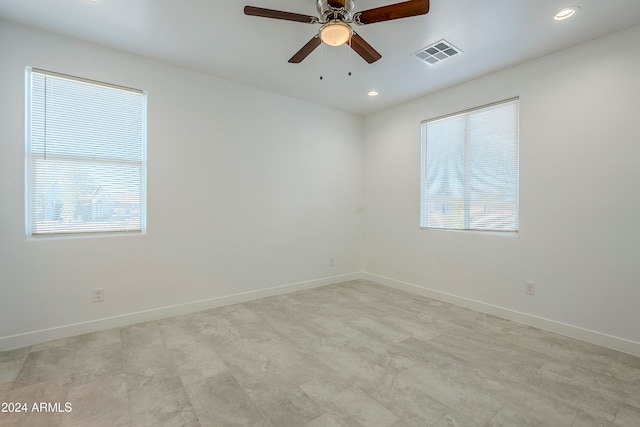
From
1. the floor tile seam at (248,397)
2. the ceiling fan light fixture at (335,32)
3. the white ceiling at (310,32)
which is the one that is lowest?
the floor tile seam at (248,397)

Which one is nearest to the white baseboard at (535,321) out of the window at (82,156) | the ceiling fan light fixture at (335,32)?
the ceiling fan light fixture at (335,32)

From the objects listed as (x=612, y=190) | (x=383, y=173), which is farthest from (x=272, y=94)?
(x=612, y=190)

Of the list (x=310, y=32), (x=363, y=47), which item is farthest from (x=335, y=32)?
(x=310, y=32)

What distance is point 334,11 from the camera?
199 centimetres

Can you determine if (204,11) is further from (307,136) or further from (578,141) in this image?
(578,141)

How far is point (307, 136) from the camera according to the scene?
14.6 ft

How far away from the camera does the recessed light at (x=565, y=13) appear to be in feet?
7.52

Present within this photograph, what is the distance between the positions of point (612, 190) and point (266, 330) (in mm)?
3511

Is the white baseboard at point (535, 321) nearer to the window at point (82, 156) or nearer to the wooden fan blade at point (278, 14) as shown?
the wooden fan blade at point (278, 14)

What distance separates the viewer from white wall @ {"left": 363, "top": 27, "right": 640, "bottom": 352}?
2568 mm

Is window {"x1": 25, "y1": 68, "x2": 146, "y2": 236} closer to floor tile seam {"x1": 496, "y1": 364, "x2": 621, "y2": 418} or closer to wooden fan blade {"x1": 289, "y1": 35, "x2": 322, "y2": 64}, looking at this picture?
wooden fan blade {"x1": 289, "y1": 35, "x2": 322, "y2": 64}

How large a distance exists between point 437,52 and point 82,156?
12.1ft

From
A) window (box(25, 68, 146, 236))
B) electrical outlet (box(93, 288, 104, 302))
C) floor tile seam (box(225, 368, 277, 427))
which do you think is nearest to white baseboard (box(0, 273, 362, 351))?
electrical outlet (box(93, 288, 104, 302))

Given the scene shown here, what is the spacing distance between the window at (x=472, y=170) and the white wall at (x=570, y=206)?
130mm
